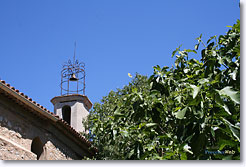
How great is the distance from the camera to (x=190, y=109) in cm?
268

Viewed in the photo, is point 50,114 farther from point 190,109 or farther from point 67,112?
point 190,109

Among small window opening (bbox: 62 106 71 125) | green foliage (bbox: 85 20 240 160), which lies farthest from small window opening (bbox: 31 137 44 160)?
small window opening (bbox: 62 106 71 125)

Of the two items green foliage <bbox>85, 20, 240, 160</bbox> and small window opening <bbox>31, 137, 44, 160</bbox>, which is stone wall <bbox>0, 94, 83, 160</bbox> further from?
green foliage <bbox>85, 20, 240, 160</bbox>

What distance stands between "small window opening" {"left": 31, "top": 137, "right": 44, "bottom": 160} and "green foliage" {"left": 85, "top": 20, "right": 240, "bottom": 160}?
3.67 metres

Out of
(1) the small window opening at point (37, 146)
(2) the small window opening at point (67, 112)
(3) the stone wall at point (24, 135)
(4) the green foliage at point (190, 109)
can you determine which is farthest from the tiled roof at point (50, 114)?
(2) the small window opening at point (67, 112)

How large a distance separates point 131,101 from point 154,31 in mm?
882

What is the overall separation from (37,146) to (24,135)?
0.82 meters

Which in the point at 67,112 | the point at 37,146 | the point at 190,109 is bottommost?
the point at 190,109

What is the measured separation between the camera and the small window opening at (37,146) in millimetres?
7502

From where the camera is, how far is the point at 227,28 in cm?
367

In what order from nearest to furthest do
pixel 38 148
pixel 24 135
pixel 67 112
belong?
pixel 24 135, pixel 38 148, pixel 67 112

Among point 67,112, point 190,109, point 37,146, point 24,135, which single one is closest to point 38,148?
point 37,146

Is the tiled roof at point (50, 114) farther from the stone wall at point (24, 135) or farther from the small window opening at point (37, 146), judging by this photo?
the small window opening at point (37, 146)

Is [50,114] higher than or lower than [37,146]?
higher
